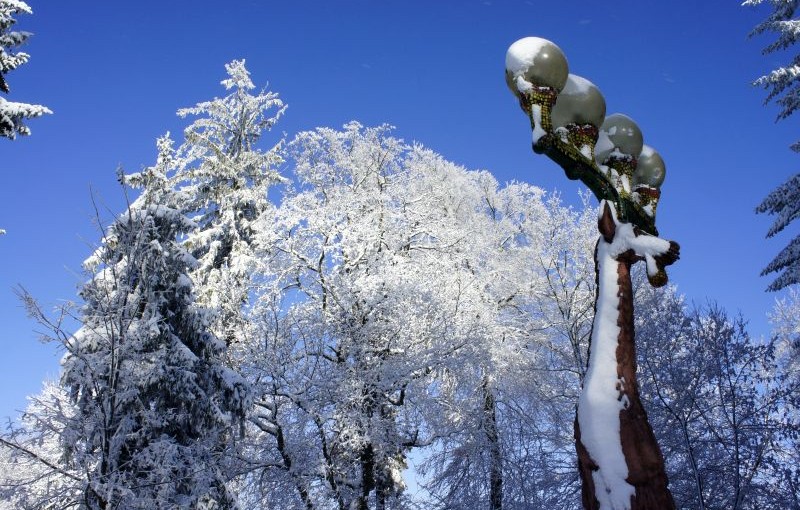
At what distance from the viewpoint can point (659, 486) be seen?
2.39 metres

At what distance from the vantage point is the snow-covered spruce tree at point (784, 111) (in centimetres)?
1259

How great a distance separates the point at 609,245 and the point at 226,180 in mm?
15363

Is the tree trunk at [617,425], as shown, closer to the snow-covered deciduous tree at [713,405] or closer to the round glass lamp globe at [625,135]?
the round glass lamp globe at [625,135]

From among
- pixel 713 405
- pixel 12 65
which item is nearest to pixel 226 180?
pixel 12 65

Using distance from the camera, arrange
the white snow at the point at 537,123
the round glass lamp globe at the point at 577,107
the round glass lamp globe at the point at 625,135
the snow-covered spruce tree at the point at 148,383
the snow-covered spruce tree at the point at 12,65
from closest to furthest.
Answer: the white snow at the point at 537,123, the round glass lamp globe at the point at 577,107, the round glass lamp globe at the point at 625,135, the snow-covered spruce tree at the point at 148,383, the snow-covered spruce tree at the point at 12,65

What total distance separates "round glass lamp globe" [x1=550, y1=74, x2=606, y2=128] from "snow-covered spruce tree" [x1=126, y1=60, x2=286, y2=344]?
12044 mm

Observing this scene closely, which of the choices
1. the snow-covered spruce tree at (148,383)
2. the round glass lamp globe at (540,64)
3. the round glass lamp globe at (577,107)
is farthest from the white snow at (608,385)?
the snow-covered spruce tree at (148,383)

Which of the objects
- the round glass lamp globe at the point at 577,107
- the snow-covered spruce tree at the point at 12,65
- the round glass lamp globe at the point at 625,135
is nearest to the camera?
the round glass lamp globe at the point at 577,107

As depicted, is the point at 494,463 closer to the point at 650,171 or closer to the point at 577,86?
the point at 650,171

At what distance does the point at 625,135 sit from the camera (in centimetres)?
316

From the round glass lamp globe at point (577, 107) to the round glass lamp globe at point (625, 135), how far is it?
0.16 metres

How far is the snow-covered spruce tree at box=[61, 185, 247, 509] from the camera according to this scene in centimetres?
805

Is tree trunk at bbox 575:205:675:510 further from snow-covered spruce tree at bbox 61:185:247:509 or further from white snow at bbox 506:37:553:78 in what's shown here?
snow-covered spruce tree at bbox 61:185:247:509

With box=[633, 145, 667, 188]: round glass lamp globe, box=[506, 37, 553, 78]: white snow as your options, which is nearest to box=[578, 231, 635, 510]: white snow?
box=[633, 145, 667, 188]: round glass lamp globe
